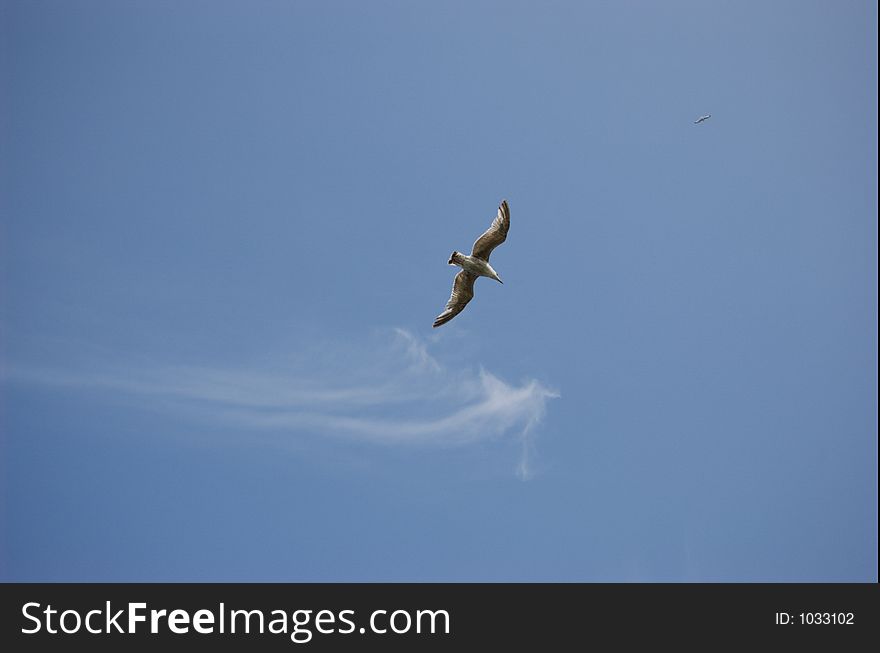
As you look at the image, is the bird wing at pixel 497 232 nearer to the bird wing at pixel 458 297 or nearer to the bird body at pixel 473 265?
the bird body at pixel 473 265

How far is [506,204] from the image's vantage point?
1475 inches

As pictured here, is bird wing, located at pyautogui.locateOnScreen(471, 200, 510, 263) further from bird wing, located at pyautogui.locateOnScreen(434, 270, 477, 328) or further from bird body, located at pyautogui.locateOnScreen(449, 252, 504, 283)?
bird wing, located at pyautogui.locateOnScreen(434, 270, 477, 328)

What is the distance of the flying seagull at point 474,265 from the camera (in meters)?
37.8

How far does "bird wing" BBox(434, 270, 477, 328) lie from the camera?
4062cm

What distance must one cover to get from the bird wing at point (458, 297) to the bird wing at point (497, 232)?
2.77 metres

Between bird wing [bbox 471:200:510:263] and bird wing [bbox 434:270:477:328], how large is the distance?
2775 millimetres

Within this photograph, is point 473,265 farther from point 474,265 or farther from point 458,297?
point 458,297

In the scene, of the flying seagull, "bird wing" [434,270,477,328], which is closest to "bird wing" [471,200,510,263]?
the flying seagull

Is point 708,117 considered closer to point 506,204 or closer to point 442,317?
point 506,204

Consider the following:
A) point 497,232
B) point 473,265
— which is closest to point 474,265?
point 473,265

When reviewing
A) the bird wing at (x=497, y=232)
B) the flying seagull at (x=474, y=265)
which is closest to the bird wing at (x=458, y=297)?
the flying seagull at (x=474, y=265)
